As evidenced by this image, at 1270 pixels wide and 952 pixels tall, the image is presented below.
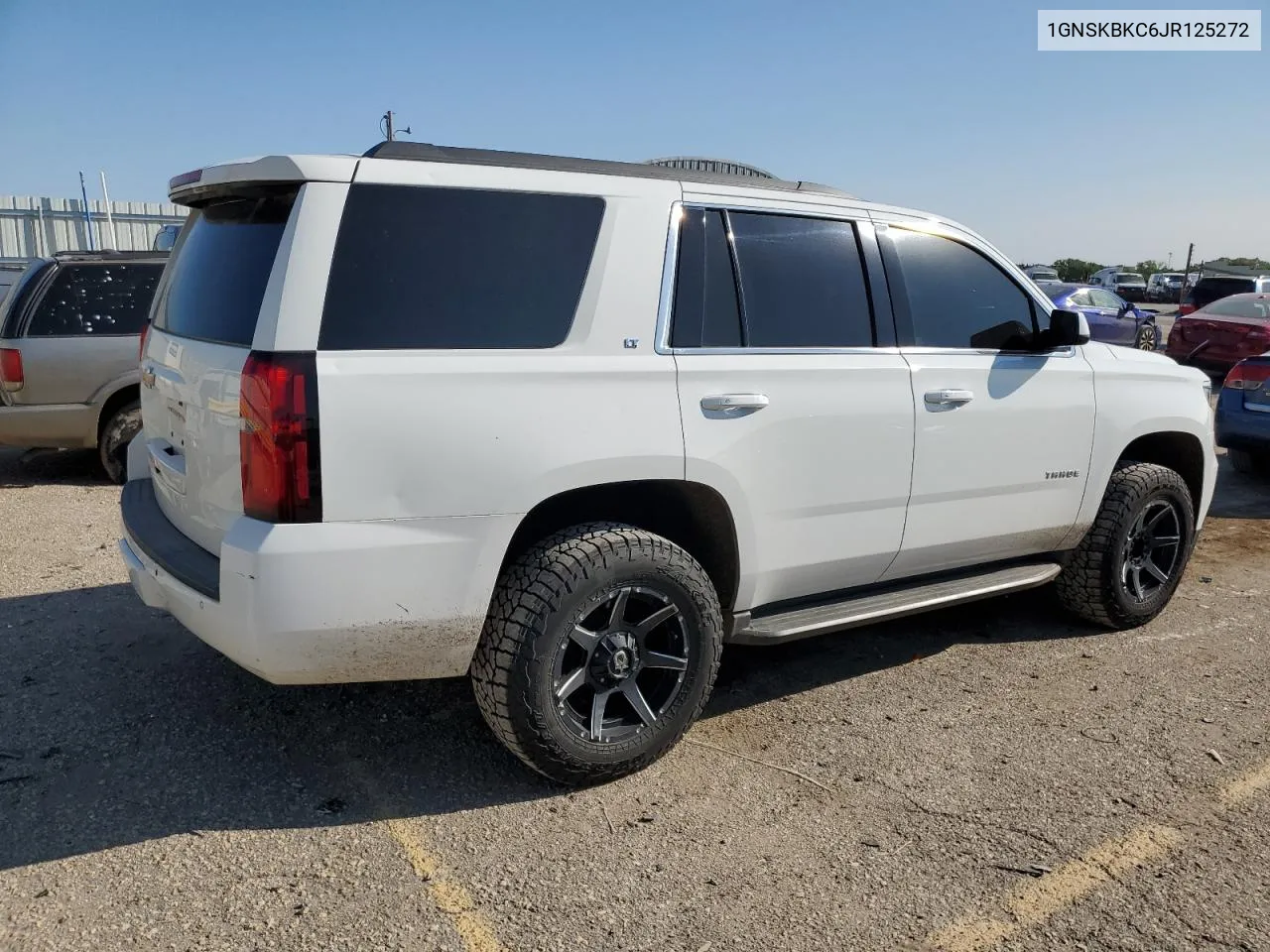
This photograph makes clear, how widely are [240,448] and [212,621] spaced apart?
515mm

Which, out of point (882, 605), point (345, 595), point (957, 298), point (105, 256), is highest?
point (105, 256)

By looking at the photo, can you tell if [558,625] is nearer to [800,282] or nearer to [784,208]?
[800,282]

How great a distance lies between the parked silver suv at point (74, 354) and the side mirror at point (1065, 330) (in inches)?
233

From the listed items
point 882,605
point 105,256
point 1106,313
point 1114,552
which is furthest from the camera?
point 1106,313

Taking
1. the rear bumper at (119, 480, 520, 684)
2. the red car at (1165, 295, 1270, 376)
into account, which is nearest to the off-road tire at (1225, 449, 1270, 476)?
the red car at (1165, 295, 1270, 376)

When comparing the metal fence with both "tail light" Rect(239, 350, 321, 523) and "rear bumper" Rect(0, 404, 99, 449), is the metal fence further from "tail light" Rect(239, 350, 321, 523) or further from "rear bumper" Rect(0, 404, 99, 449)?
"tail light" Rect(239, 350, 321, 523)

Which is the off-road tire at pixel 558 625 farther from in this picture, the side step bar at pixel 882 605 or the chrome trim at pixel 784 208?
the chrome trim at pixel 784 208

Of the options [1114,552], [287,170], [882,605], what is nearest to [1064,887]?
[882,605]

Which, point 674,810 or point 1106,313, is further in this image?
point 1106,313

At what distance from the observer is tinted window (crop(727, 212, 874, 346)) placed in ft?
11.6

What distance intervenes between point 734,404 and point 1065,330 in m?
1.82

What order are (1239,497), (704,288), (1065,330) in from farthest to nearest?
(1239,497) < (1065,330) < (704,288)

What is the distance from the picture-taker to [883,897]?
2.72m

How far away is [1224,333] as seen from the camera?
14438mm
